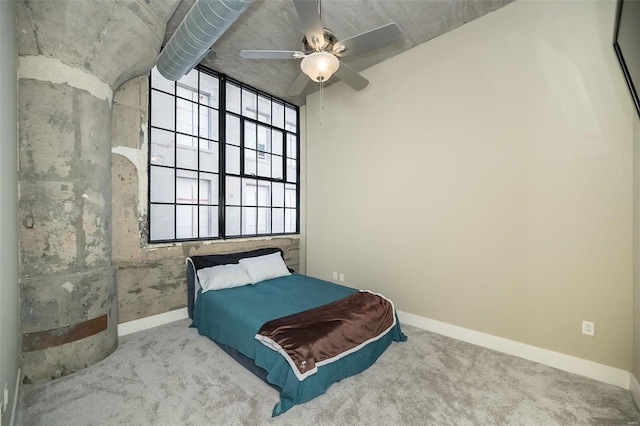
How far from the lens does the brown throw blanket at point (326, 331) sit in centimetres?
184

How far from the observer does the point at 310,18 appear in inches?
76.0

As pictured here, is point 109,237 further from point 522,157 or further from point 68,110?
point 522,157

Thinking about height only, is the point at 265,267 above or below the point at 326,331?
above

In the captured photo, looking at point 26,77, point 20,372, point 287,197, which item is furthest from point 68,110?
point 287,197

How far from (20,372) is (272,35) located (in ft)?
11.8

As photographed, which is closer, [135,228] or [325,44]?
[325,44]

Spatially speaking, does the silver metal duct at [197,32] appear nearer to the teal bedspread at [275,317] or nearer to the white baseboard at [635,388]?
the teal bedspread at [275,317]

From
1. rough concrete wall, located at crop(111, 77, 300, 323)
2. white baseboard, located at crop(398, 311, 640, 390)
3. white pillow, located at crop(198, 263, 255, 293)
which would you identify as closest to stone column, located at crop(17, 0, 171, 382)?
rough concrete wall, located at crop(111, 77, 300, 323)

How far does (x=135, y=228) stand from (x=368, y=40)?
9.65 feet

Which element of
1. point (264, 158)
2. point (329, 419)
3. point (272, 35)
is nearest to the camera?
point (329, 419)

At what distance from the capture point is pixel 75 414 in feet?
5.52

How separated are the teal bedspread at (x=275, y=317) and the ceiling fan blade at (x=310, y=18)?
2258 mm

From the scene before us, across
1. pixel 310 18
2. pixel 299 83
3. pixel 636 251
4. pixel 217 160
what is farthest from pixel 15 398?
pixel 636 251

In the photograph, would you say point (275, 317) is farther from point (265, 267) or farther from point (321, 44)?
point (321, 44)
